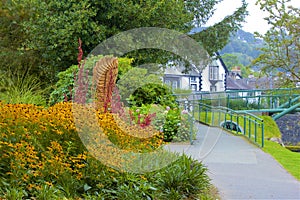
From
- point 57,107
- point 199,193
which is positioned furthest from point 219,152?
point 57,107

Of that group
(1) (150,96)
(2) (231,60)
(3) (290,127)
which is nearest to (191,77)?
(3) (290,127)

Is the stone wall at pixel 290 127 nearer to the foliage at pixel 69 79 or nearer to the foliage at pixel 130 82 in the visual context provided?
the foliage at pixel 130 82

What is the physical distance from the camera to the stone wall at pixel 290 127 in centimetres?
2644

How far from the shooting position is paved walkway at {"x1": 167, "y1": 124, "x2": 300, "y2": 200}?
6.54 meters

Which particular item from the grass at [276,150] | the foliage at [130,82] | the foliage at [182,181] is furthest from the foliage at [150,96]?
the foliage at [182,181]

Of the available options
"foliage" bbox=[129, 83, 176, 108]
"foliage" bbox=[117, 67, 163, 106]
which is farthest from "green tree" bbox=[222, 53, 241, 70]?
"foliage" bbox=[117, 67, 163, 106]

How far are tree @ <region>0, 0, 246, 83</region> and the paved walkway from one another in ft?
21.5

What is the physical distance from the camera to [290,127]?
2648 centimetres

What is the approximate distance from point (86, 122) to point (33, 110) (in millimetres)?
878

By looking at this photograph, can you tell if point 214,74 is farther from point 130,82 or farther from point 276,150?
point 130,82

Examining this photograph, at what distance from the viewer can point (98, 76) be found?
8.20 m

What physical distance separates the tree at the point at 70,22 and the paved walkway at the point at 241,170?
656cm

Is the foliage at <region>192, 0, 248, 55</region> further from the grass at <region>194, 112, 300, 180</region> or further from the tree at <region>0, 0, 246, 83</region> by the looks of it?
the grass at <region>194, 112, 300, 180</region>

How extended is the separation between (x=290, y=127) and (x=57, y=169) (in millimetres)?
23575
